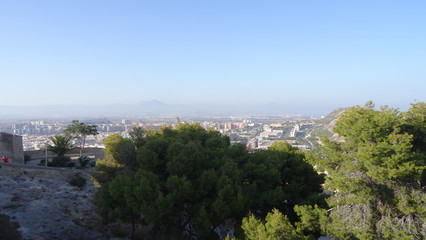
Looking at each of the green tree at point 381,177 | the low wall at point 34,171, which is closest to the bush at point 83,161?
the low wall at point 34,171

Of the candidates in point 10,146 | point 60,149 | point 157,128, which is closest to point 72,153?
point 60,149

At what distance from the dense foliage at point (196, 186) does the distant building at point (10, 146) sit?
29.4 ft

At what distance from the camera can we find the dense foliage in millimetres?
7883

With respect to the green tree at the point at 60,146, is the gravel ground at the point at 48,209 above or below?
below

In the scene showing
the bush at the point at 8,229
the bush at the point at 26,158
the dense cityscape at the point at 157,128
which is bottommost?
the dense cityscape at the point at 157,128

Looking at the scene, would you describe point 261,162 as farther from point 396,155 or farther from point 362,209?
point 396,155

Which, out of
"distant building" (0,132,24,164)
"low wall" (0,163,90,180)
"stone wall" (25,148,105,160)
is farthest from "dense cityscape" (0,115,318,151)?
"low wall" (0,163,90,180)

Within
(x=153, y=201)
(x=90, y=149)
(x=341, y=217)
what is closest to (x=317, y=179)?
(x=341, y=217)

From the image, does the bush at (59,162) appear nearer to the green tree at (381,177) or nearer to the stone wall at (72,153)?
the stone wall at (72,153)

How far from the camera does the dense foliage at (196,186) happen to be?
7.88 meters

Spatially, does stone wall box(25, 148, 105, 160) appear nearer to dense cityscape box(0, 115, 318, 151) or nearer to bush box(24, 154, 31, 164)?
bush box(24, 154, 31, 164)

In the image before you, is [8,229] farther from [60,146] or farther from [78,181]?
[60,146]

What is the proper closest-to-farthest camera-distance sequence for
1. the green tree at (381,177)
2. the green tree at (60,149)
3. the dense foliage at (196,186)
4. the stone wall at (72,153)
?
the green tree at (381,177)
the dense foliage at (196,186)
the green tree at (60,149)
the stone wall at (72,153)

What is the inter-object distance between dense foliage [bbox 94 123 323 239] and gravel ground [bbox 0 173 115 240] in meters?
1.26
